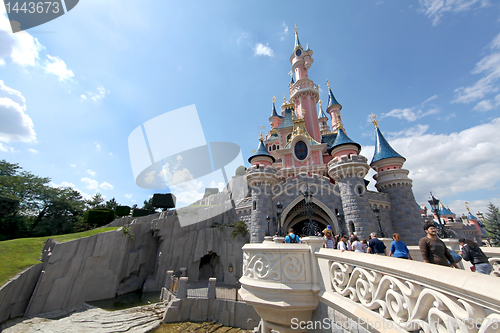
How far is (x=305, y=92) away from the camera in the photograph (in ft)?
95.8

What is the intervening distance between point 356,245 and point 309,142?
18.4 meters

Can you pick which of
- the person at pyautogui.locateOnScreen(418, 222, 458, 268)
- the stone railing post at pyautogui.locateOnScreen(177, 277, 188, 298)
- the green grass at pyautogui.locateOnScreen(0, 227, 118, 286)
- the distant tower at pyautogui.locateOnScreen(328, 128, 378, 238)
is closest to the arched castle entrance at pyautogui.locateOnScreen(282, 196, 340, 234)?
the distant tower at pyautogui.locateOnScreen(328, 128, 378, 238)

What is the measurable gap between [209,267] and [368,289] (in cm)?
2066

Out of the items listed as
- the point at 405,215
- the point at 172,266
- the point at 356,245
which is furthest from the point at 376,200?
the point at 172,266

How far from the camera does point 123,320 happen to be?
11523mm

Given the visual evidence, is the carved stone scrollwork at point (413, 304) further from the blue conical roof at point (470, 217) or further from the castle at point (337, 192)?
the blue conical roof at point (470, 217)

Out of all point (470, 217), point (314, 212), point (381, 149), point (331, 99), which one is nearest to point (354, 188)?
point (314, 212)

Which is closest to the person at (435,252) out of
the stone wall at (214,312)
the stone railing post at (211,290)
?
the stone wall at (214,312)

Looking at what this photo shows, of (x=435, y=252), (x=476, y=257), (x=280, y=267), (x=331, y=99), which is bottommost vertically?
(x=280, y=267)

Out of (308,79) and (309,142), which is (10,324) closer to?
(309,142)

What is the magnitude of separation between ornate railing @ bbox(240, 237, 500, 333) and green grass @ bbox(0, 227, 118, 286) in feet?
55.0

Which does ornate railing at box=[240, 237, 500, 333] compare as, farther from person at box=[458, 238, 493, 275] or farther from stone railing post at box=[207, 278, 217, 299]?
stone railing post at box=[207, 278, 217, 299]

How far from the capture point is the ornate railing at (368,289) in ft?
5.49

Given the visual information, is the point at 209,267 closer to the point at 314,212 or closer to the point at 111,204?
the point at 314,212
